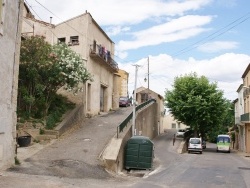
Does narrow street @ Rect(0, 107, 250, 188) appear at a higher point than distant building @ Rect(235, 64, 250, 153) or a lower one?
lower

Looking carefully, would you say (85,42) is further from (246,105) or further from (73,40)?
(246,105)

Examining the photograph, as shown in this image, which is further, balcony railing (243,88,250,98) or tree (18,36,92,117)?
balcony railing (243,88,250,98)

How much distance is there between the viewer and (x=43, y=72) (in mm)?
22188

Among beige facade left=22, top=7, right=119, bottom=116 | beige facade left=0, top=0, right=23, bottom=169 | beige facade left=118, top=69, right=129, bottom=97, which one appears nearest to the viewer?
beige facade left=0, top=0, right=23, bottom=169

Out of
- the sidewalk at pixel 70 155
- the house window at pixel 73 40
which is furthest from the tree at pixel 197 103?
the sidewalk at pixel 70 155

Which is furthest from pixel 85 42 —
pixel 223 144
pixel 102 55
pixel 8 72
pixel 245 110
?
pixel 245 110

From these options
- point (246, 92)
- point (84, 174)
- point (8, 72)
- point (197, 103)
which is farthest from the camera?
point (246, 92)

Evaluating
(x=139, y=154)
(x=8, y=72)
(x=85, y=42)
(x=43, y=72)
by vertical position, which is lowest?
(x=139, y=154)

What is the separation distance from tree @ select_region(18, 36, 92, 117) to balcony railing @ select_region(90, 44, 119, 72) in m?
6.23

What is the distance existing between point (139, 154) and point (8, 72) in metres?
8.51

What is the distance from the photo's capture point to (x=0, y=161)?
43.3 ft

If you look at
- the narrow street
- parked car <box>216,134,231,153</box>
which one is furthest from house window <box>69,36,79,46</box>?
parked car <box>216,134,231,153</box>

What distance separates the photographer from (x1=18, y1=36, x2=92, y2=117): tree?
71.2ft

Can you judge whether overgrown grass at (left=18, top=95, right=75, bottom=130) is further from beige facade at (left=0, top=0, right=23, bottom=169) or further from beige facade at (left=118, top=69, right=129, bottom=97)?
beige facade at (left=118, top=69, right=129, bottom=97)
